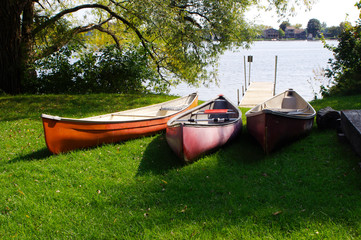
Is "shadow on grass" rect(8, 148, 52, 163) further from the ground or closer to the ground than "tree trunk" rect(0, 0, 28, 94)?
closer to the ground

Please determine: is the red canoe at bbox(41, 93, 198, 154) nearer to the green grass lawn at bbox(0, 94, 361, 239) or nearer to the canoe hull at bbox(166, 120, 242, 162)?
the green grass lawn at bbox(0, 94, 361, 239)

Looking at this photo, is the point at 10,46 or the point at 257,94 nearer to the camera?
the point at 10,46

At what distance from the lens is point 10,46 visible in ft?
47.5

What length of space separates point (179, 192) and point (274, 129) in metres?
2.65

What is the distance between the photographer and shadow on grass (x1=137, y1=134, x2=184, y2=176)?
668cm

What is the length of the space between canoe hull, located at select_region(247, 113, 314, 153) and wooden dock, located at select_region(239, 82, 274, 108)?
26.1 feet

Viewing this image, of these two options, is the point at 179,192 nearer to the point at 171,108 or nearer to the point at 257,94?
the point at 171,108

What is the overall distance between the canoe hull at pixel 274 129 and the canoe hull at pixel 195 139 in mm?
637

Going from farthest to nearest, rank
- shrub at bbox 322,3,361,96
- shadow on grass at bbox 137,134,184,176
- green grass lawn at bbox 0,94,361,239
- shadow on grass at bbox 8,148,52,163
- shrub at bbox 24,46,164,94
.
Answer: shrub at bbox 24,46,164,94
shrub at bbox 322,3,361,96
shadow on grass at bbox 8,148,52,163
shadow on grass at bbox 137,134,184,176
green grass lawn at bbox 0,94,361,239

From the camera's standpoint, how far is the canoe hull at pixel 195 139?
257 inches

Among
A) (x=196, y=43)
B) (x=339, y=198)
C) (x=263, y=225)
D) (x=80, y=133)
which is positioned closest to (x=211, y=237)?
(x=263, y=225)

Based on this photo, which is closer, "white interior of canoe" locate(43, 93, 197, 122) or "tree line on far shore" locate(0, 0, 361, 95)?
"white interior of canoe" locate(43, 93, 197, 122)

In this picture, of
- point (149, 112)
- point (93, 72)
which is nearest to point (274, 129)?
point (149, 112)

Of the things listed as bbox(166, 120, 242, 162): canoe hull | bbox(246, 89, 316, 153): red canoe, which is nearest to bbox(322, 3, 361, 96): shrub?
bbox(246, 89, 316, 153): red canoe
